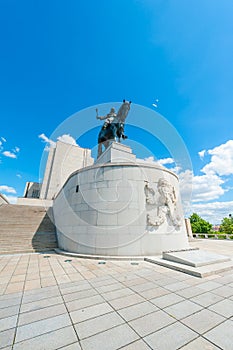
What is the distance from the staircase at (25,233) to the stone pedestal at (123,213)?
5.97 feet

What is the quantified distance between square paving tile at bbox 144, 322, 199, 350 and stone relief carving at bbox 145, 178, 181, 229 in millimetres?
5738

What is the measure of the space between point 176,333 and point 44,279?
13.4 feet

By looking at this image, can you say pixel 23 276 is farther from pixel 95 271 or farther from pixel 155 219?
pixel 155 219

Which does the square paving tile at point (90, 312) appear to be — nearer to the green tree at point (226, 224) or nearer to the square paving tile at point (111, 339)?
the square paving tile at point (111, 339)

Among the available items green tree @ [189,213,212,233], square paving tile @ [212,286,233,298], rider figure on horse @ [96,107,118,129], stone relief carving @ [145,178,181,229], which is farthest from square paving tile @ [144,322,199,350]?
green tree @ [189,213,212,233]

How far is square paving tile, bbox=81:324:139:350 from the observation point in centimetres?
214

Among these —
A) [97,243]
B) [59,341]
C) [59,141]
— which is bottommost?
[59,341]

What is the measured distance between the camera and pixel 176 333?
2402 mm

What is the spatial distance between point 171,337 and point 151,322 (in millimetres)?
446

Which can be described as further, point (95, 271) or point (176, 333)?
point (95, 271)

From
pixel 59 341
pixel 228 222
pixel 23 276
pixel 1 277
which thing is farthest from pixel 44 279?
pixel 228 222

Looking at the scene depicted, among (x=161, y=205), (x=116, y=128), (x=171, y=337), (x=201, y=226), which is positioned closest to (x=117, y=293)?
(x=171, y=337)

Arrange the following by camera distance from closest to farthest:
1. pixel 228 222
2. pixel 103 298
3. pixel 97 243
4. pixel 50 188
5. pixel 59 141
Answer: pixel 103 298 → pixel 97 243 → pixel 50 188 → pixel 59 141 → pixel 228 222

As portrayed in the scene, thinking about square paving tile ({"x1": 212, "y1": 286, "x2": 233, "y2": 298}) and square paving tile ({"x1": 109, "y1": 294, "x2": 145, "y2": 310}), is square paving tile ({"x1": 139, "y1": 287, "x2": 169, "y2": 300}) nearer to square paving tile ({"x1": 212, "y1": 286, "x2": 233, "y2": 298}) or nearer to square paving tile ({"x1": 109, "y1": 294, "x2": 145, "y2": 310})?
square paving tile ({"x1": 109, "y1": 294, "x2": 145, "y2": 310})
